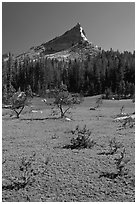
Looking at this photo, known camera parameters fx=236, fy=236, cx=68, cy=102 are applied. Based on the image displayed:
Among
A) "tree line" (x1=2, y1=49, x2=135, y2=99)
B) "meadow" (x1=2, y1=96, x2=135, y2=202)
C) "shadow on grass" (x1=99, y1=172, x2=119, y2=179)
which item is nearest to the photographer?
"meadow" (x1=2, y1=96, x2=135, y2=202)

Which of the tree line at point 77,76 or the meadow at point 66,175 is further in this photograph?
the tree line at point 77,76

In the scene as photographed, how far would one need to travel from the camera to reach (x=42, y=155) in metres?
16.4

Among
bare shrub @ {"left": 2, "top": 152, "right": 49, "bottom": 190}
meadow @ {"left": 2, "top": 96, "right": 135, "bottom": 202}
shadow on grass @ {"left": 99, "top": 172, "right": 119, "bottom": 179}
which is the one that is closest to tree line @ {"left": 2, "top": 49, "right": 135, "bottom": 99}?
meadow @ {"left": 2, "top": 96, "right": 135, "bottom": 202}

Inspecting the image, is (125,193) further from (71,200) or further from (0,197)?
(0,197)

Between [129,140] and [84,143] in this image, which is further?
[129,140]

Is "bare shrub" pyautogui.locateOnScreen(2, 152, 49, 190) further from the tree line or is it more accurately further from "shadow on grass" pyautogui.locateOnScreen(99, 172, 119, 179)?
the tree line

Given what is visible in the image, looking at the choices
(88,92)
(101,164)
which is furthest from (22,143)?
(88,92)

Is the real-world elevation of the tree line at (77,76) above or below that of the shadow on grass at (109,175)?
above

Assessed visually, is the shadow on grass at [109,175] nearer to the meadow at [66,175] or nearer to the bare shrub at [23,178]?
the meadow at [66,175]

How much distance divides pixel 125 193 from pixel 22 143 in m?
12.3

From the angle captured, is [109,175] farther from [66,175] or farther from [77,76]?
[77,76]

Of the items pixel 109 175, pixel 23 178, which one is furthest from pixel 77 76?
pixel 23 178

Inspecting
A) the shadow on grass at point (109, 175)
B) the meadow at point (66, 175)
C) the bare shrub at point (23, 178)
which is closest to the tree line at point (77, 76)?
the meadow at point (66, 175)

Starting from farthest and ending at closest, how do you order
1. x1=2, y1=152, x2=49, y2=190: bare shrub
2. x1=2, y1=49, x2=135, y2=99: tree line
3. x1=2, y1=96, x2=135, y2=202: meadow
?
x1=2, y1=49, x2=135, y2=99: tree line < x1=2, y1=152, x2=49, y2=190: bare shrub < x1=2, y1=96, x2=135, y2=202: meadow
